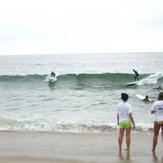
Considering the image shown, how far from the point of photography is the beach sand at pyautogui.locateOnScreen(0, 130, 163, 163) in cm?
802

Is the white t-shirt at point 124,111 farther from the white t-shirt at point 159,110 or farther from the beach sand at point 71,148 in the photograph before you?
the beach sand at point 71,148

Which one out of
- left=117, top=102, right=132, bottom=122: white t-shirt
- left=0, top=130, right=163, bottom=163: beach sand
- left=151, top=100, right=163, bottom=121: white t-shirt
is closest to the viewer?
left=0, top=130, right=163, bottom=163: beach sand

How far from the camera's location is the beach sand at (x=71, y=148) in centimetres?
802

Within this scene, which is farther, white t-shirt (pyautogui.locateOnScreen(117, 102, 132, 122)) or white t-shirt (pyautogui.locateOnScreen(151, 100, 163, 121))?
white t-shirt (pyautogui.locateOnScreen(117, 102, 132, 122))

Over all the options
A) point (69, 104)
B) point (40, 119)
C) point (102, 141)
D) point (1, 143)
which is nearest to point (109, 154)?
point (102, 141)

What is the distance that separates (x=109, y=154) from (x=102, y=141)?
1395mm

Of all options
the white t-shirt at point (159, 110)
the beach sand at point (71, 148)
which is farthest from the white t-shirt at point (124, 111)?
the beach sand at point (71, 148)

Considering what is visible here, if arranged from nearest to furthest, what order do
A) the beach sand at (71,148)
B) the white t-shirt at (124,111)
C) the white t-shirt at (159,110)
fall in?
the beach sand at (71,148)
the white t-shirt at (159,110)
the white t-shirt at (124,111)

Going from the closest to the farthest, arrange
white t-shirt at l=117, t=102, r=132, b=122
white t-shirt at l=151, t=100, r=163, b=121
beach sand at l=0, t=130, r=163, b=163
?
1. beach sand at l=0, t=130, r=163, b=163
2. white t-shirt at l=151, t=100, r=163, b=121
3. white t-shirt at l=117, t=102, r=132, b=122

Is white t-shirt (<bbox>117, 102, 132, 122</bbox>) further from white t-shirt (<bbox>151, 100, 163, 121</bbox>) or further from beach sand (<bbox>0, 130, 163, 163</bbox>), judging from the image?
beach sand (<bbox>0, 130, 163, 163</bbox>)

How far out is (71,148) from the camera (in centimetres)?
909

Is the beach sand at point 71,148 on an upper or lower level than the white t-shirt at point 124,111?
lower

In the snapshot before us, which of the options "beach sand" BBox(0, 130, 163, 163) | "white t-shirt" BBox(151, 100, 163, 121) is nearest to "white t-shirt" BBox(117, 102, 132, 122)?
"white t-shirt" BBox(151, 100, 163, 121)

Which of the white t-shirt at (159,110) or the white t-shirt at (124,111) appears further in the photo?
the white t-shirt at (124,111)
